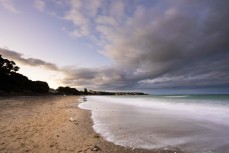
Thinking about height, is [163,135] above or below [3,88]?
below

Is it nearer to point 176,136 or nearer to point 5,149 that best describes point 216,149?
point 176,136

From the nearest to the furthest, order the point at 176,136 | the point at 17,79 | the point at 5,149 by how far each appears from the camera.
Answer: the point at 5,149 → the point at 176,136 → the point at 17,79

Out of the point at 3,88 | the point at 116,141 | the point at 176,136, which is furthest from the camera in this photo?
the point at 3,88

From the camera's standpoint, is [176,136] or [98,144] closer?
[98,144]

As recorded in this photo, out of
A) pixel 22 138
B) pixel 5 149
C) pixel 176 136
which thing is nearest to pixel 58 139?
pixel 22 138

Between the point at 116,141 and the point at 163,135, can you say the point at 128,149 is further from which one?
the point at 163,135

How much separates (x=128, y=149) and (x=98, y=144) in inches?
49.2

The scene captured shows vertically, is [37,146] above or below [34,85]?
below

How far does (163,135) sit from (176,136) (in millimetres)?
554

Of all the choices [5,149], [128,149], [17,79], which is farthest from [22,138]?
[17,79]

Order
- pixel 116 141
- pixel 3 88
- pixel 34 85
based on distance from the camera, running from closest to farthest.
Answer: pixel 116 141, pixel 3 88, pixel 34 85

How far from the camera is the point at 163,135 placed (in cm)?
816

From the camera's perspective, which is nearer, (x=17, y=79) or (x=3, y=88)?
(x=3, y=88)

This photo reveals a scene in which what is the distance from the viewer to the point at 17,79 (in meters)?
85.0
